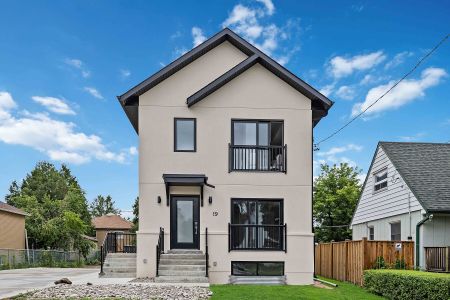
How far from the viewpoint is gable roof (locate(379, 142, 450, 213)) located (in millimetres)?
17688

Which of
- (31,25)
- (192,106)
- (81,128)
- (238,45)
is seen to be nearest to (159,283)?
(192,106)

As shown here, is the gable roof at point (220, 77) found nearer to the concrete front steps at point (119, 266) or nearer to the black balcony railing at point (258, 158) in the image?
the black balcony railing at point (258, 158)

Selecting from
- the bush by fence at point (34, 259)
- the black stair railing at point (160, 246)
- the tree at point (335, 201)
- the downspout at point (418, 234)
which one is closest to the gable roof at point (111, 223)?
the bush by fence at point (34, 259)

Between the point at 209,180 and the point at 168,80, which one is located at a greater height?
the point at 168,80

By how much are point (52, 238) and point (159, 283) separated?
28359 mm

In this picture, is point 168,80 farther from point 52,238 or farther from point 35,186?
point 35,186

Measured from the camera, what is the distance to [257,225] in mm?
16297

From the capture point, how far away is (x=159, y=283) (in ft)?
46.4

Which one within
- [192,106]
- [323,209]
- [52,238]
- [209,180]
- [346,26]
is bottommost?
[52,238]

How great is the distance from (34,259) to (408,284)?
25600 millimetres

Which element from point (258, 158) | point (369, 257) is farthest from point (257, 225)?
point (369, 257)

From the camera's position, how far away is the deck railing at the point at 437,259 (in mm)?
15781

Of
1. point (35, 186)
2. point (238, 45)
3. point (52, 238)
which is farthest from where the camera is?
point (35, 186)

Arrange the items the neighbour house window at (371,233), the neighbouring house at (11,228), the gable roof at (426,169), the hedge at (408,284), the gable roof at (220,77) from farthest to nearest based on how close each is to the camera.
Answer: the neighbouring house at (11,228), the neighbour house window at (371,233), the gable roof at (426,169), the gable roof at (220,77), the hedge at (408,284)
